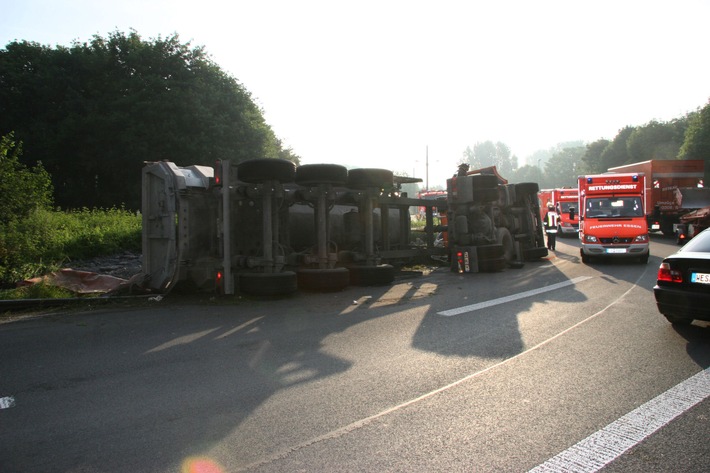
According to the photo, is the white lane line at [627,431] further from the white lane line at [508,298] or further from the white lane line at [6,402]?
the white lane line at [6,402]

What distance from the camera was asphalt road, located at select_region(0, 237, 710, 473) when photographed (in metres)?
3.05

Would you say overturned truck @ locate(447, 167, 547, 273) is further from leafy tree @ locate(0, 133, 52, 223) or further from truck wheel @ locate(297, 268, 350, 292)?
leafy tree @ locate(0, 133, 52, 223)

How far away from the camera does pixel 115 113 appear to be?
2803 centimetres

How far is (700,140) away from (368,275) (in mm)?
55687

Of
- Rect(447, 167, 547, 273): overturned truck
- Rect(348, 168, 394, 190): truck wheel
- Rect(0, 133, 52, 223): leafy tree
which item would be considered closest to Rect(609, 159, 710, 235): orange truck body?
Rect(447, 167, 547, 273): overturned truck

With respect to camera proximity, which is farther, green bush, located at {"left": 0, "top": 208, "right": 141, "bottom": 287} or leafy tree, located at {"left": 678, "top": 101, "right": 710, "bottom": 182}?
leafy tree, located at {"left": 678, "top": 101, "right": 710, "bottom": 182}

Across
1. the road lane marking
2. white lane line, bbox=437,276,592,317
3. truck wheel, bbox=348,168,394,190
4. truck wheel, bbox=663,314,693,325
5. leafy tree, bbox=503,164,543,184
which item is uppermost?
leafy tree, bbox=503,164,543,184

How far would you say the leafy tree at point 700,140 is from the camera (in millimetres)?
50500

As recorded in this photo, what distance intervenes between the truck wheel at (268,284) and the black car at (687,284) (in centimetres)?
560

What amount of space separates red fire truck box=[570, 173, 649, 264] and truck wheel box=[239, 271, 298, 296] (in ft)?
34.6

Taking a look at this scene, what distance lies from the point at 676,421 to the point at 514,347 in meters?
2.15

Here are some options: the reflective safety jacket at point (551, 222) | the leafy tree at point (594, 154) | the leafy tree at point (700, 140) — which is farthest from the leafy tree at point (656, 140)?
the reflective safety jacket at point (551, 222)

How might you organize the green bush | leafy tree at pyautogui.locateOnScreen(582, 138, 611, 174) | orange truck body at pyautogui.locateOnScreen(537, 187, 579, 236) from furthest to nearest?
leafy tree at pyautogui.locateOnScreen(582, 138, 611, 174), orange truck body at pyautogui.locateOnScreen(537, 187, 579, 236), the green bush

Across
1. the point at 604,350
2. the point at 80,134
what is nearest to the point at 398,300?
the point at 604,350
